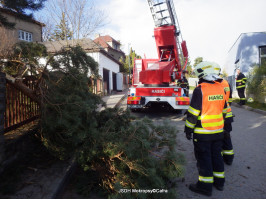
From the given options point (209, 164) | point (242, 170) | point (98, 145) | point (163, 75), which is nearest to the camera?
point (209, 164)

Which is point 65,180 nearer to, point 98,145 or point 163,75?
point 98,145

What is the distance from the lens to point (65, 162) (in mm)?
3090

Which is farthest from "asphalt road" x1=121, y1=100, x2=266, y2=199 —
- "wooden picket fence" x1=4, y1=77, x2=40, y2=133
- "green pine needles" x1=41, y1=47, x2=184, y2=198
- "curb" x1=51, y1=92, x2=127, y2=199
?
"wooden picket fence" x1=4, y1=77, x2=40, y2=133

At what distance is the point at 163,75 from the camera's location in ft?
23.0

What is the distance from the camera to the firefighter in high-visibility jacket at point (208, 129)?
8.52 feet

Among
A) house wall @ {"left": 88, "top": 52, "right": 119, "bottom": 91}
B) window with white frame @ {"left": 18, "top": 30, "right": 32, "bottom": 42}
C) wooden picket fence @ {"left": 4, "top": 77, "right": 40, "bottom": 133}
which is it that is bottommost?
wooden picket fence @ {"left": 4, "top": 77, "right": 40, "bottom": 133}

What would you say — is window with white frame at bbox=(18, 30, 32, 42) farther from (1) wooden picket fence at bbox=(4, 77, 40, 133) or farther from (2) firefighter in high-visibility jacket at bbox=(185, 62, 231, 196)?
(2) firefighter in high-visibility jacket at bbox=(185, 62, 231, 196)

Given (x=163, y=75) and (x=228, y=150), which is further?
(x=163, y=75)

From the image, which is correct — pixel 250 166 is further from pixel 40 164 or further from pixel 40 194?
pixel 40 164

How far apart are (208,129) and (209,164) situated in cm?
49

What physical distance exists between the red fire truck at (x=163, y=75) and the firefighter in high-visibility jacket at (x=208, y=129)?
3985mm

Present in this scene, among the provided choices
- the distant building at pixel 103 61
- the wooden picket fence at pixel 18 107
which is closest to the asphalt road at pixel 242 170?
the wooden picket fence at pixel 18 107

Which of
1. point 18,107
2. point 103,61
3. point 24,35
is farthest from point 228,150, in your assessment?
point 24,35

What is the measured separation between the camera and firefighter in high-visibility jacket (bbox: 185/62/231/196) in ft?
8.52
